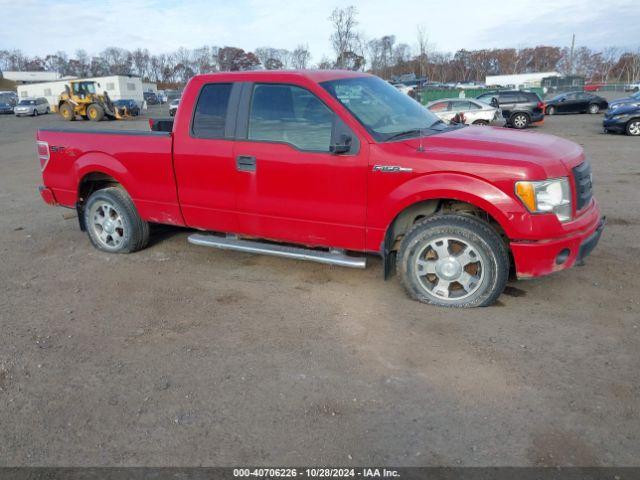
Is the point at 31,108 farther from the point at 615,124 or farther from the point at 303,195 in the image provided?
the point at 303,195

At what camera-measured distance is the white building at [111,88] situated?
51656 mm

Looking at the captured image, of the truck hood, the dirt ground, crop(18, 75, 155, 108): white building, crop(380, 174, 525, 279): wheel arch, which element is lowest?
the dirt ground

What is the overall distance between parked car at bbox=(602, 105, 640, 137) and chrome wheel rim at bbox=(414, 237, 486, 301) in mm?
17566

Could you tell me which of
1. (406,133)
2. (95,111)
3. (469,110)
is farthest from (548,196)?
(95,111)

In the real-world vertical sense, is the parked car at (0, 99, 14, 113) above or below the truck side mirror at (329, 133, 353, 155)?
below

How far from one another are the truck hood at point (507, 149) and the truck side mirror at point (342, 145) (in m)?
0.47

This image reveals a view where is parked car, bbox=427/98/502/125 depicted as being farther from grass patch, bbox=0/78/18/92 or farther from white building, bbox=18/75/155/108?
grass patch, bbox=0/78/18/92

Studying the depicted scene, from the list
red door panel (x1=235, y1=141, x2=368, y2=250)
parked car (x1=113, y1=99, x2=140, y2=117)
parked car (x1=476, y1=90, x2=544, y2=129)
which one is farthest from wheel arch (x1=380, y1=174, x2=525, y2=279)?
parked car (x1=113, y1=99, x2=140, y2=117)

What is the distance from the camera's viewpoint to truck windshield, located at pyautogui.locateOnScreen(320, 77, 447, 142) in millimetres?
4469

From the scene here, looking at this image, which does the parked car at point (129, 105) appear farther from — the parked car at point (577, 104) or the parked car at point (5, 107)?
the parked car at point (577, 104)

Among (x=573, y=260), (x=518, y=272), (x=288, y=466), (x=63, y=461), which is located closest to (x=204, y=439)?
(x=288, y=466)

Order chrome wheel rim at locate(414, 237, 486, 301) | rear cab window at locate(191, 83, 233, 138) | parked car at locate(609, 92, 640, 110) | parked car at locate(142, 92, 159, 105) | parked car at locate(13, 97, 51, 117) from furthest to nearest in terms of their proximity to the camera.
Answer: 1. parked car at locate(142, 92, 159, 105)
2. parked car at locate(13, 97, 51, 117)
3. parked car at locate(609, 92, 640, 110)
4. rear cab window at locate(191, 83, 233, 138)
5. chrome wheel rim at locate(414, 237, 486, 301)

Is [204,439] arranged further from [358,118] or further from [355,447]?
[358,118]

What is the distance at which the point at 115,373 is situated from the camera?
11.5ft
